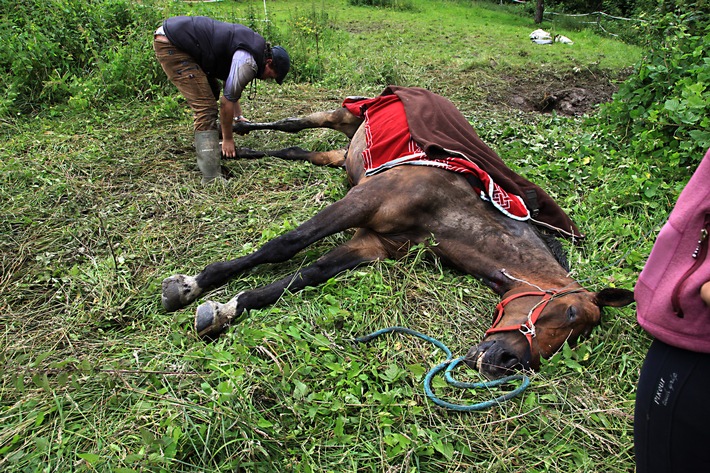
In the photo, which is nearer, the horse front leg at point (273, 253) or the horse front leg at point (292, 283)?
the horse front leg at point (292, 283)

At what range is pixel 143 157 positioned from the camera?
487 centimetres

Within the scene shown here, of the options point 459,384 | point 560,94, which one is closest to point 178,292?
point 459,384

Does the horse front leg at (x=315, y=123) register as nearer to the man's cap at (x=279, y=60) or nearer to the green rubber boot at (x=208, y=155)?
the man's cap at (x=279, y=60)

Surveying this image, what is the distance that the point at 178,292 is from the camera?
3111 mm

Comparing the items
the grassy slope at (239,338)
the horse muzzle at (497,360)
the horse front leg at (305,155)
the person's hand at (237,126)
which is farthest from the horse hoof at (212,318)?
the person's hand at (237,126)

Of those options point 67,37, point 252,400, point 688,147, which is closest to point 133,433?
point 252,400

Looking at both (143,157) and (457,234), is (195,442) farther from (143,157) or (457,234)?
(143,157)

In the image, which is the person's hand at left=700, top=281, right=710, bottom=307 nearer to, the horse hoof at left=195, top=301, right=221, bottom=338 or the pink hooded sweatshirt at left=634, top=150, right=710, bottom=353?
the pink hooded sweatshirt at left=634, top=150, right=710, bottom=353

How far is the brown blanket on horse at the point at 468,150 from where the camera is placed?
12.4 ft

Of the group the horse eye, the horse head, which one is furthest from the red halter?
the horse eye

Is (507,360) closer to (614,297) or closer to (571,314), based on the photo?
(571,314)

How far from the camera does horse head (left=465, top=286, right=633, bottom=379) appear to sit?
2598 millimetres

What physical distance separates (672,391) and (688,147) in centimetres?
356

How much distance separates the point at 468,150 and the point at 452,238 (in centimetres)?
87
